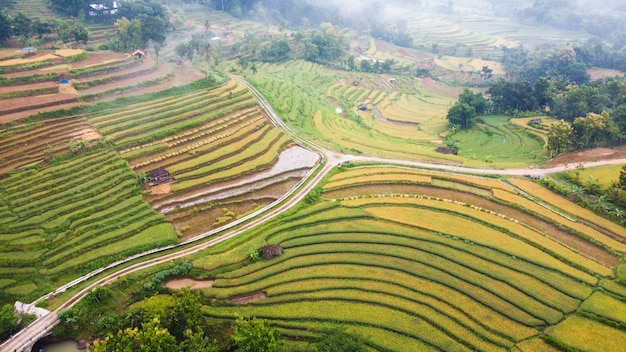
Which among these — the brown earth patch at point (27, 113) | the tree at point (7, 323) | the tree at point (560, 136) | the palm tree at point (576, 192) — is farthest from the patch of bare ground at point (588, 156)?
the brown earth patch at point (27, 113)

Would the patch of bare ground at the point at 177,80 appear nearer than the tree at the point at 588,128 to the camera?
No

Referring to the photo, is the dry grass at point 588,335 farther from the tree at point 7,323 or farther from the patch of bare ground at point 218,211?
the tree at point 7,323

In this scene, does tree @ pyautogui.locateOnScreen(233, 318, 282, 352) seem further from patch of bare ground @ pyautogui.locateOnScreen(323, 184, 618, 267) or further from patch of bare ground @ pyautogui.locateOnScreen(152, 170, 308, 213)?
patch of bare ground @ pyautogui.locateOnScreen(323, 184, 618, 267)

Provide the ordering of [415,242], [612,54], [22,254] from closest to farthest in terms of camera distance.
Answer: [22,254] < [415,242] < [612,54]

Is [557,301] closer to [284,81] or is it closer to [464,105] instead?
[464,105]

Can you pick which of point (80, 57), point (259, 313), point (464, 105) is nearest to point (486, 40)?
point (464, 105)

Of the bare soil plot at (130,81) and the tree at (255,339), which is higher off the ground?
the bare soil plot at (130,81)

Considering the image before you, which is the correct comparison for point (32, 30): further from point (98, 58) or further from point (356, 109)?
point (356, 109)
